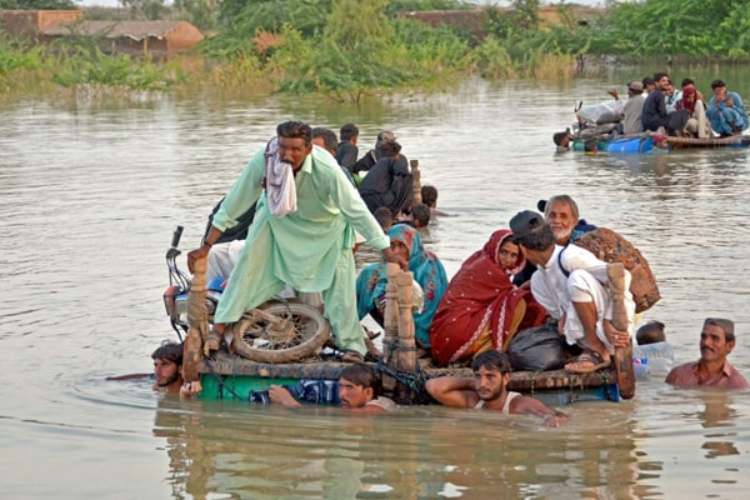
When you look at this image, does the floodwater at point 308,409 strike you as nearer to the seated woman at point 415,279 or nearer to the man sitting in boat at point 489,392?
the man sitting in boat at point 489,392

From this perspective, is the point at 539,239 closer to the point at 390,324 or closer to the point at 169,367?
the point at 390,324

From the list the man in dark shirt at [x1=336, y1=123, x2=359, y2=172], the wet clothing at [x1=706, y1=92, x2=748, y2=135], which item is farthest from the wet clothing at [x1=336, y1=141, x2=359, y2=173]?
the wet clothing at [x1=706, y1=92, x2=748, y2=135]

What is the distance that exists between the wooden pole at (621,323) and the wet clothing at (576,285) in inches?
2.5

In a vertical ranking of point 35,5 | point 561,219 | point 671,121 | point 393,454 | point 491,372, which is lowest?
point 393,454

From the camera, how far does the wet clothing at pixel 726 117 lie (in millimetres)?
20750

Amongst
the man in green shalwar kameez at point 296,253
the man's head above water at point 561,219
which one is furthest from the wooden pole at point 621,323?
the man in green shalwar kameez at point 296,253

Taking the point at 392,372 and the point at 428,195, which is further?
the point at 428,195

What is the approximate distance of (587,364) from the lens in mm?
8039

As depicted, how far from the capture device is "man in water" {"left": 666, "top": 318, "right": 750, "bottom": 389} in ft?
28.0

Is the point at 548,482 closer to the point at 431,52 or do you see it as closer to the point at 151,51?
the point at 431,52

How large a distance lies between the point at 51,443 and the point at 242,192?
1.61 metres

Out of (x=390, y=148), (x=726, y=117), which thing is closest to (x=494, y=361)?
(x=390, y=148)

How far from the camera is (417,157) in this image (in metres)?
22.4

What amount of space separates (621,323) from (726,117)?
13.5m
